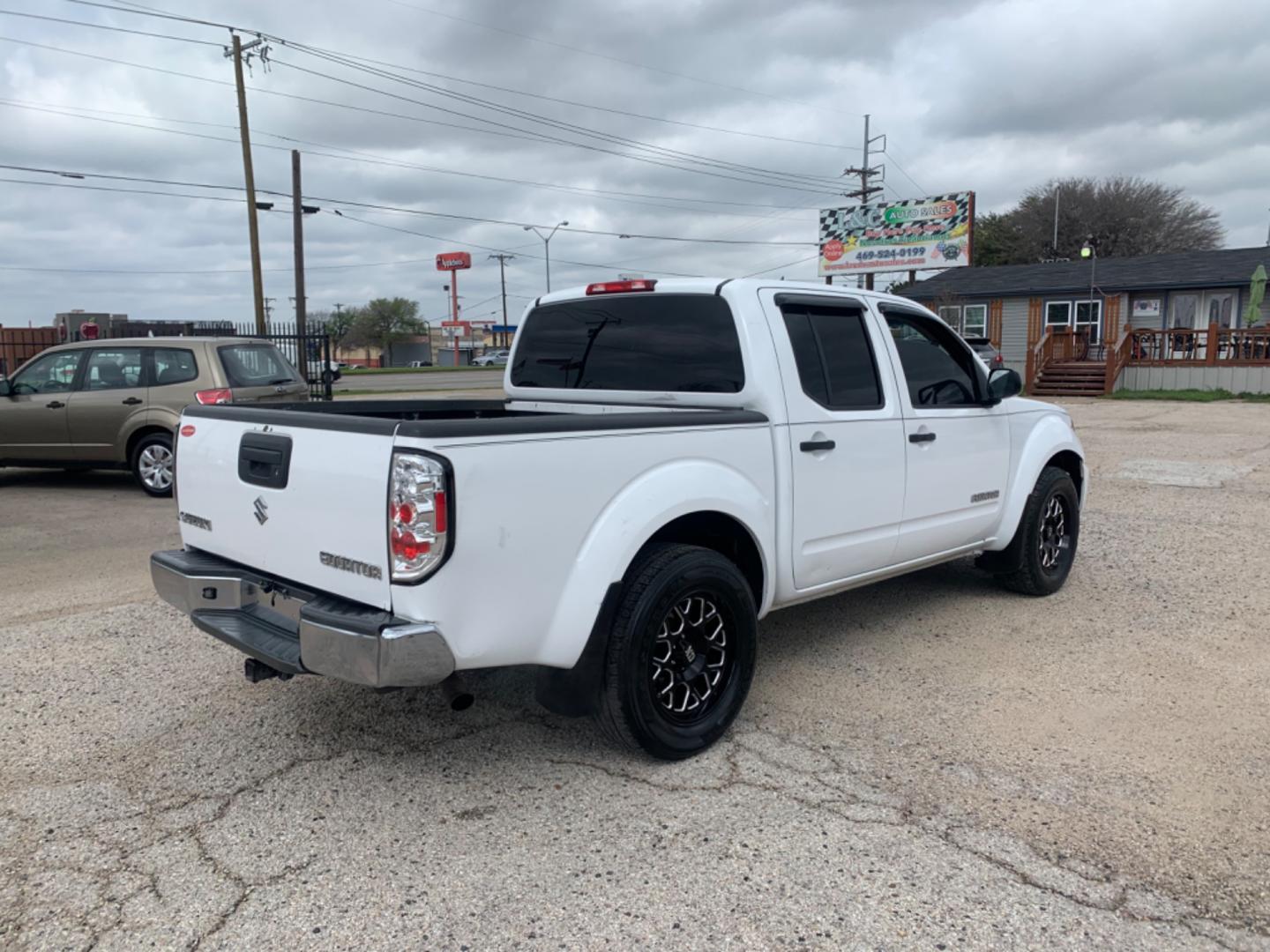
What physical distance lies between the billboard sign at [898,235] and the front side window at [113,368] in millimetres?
34676

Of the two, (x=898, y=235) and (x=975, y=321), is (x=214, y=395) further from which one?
(x=898, y=235)

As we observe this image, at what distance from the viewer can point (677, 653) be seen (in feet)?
11.7

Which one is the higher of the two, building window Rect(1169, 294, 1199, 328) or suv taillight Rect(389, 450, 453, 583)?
building window Rect(1169, 294, 1199, 328)

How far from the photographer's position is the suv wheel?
9.77 meters

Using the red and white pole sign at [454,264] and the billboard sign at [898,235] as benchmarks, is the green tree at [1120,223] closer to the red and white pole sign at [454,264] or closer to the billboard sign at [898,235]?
the billboard sign at [898,235]

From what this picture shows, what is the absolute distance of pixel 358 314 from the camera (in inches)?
3898

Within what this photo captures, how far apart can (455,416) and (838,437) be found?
2.11 m

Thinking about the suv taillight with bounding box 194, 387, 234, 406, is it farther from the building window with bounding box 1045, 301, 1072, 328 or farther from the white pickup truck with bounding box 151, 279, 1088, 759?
the building window with bounding box 1045, 301, 1072, 328

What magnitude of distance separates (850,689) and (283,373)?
7.92m

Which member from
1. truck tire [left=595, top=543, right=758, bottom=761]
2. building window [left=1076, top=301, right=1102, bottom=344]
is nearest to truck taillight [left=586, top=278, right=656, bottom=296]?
truck tire [left=595, top=543, right=758, bottom=761]

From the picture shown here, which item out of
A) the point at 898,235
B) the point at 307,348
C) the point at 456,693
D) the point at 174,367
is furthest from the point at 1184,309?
the point at 456,693

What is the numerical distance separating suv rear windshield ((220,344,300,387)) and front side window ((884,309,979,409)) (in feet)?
23.9

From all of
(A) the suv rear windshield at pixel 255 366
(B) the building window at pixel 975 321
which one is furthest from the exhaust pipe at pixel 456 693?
(B) the building window at pixel 975 321

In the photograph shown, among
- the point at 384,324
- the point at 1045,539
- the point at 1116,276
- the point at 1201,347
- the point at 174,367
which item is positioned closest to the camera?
the point at 1045,539
